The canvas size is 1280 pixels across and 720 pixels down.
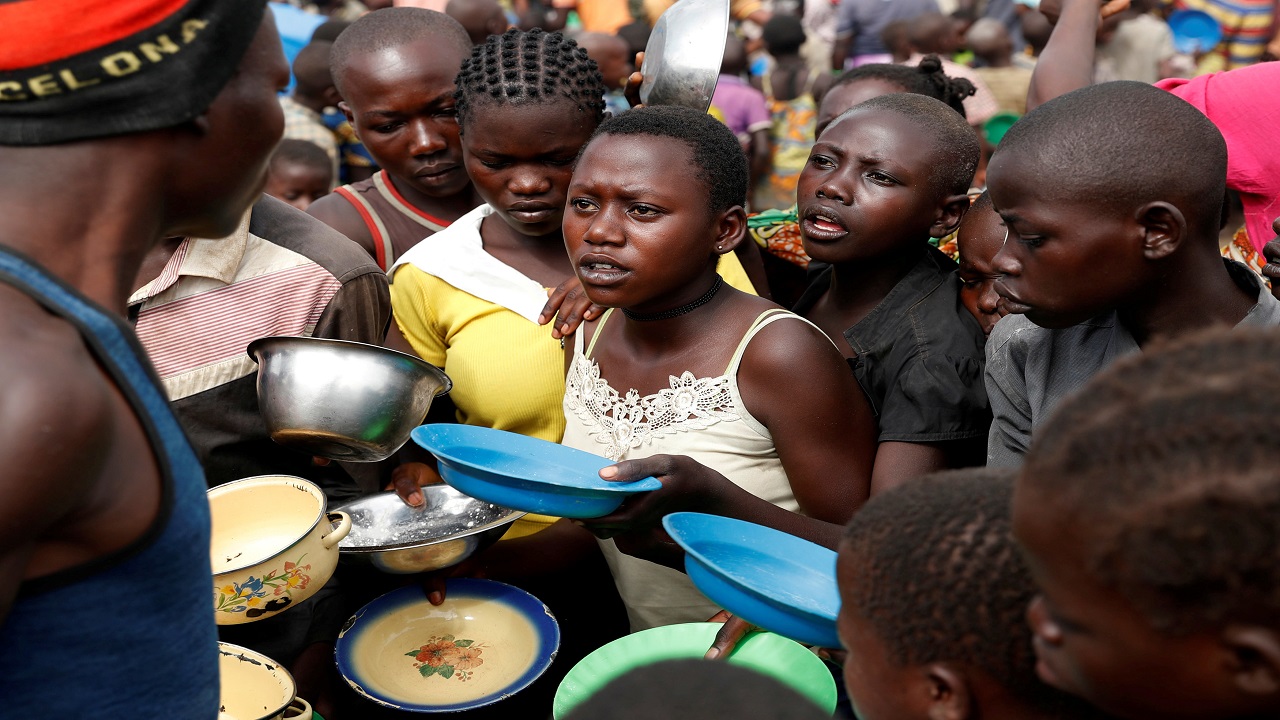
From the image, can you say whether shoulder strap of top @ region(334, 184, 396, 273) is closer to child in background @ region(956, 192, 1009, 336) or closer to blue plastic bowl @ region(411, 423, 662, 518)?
blue plastic bowl @ region(411, 423, 662, 518)

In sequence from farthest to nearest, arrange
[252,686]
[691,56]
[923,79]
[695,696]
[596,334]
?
[923,79] → [691,56] → [596,334] → [252,686] → [695,696]

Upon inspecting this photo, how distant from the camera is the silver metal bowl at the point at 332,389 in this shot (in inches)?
81.0

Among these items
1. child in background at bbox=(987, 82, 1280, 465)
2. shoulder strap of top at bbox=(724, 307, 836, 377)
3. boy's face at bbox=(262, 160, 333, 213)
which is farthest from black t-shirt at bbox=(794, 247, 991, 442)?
boy's face at bbox=(262, 160, 333, 213)

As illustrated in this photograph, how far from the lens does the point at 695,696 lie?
2.36ft

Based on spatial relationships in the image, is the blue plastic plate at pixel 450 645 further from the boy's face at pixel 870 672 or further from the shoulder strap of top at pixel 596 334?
the boy's face at pixel 870 672

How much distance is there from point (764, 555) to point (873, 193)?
1.08 m

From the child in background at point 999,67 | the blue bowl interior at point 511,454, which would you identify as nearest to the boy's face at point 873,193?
the blue bowl interior at point 511,454

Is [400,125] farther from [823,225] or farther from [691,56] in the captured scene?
[823,225]

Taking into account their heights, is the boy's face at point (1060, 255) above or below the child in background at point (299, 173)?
above

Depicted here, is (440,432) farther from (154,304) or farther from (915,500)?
(915,500)

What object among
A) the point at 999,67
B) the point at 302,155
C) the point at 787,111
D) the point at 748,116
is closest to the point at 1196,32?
the point at 999,67

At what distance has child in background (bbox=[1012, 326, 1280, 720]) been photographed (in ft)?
2.63

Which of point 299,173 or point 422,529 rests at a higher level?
point 422,529

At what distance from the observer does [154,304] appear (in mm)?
2234
